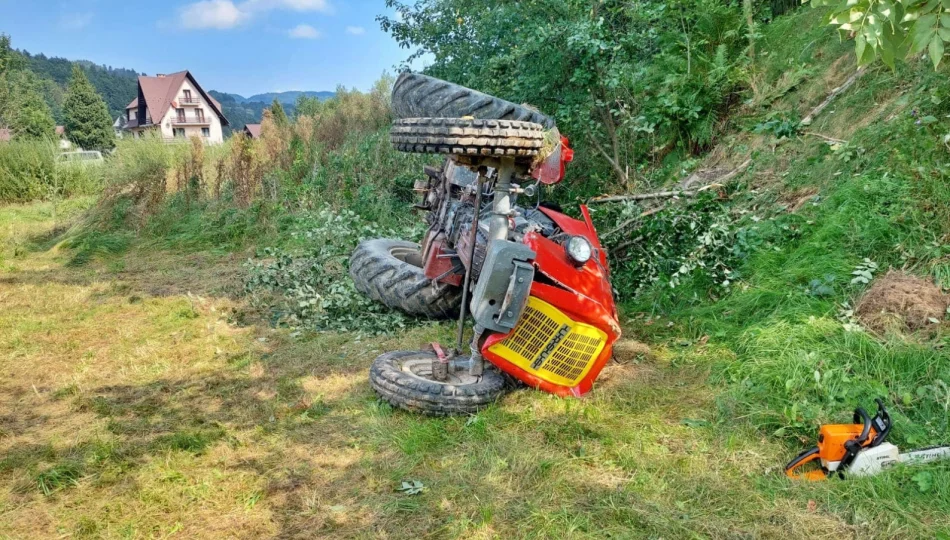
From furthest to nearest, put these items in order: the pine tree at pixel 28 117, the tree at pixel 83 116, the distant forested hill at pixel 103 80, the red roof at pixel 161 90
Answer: the distant forested hill at pixel 103 80
the red roof at pixel 161 90
the tree at pixel 83 116
the pine tree at pixel 28 117

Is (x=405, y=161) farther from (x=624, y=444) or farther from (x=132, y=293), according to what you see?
(x=624, y=444)

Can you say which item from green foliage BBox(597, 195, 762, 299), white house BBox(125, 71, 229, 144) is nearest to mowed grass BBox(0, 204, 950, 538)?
green foliage BBox(597, 195, 762, 299)

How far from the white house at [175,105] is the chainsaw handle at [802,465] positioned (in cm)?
4647

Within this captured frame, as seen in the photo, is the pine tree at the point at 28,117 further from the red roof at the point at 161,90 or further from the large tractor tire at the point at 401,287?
the large tractor tire at the point at 401,287

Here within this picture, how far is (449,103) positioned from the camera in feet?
10.9

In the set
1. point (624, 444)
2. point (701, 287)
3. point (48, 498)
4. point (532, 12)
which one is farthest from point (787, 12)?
point (48, 498)

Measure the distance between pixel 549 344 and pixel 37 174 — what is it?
43.1 feet

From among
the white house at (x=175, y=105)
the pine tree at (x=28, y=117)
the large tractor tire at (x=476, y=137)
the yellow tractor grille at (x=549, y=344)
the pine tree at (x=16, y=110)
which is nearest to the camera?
the large tractor tire at (x=476, y=137)

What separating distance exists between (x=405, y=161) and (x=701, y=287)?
537 cm

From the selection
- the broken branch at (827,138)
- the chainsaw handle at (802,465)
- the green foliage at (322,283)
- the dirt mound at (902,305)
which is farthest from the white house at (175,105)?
the chainsaw handle at (802,465)

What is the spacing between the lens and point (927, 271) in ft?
10.8

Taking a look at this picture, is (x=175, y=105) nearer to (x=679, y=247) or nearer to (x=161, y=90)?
(x=161, y=90)

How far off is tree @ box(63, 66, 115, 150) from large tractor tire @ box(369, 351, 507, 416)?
39.2m

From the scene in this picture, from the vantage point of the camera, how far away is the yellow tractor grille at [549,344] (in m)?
3.04
